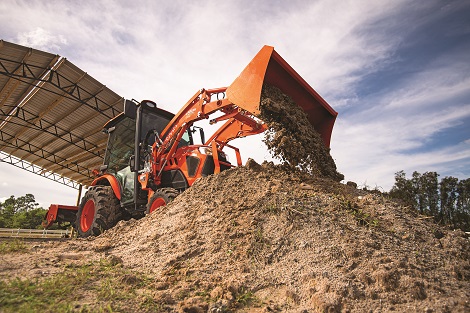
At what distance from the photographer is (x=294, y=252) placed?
10.3 feet

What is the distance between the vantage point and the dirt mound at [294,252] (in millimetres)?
2545

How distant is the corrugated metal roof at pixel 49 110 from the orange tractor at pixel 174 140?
4.79m

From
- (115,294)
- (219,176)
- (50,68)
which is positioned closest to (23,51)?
(50,68)

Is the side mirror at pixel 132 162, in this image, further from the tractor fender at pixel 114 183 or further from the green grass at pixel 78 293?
the green grass at pixel 78 293

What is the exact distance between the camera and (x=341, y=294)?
2553mm

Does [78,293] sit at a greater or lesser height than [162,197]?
lesser

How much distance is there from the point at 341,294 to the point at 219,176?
2.67 m

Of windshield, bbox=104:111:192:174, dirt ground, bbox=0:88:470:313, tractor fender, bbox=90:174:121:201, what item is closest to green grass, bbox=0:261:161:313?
dirt ground, bbox=0:88:470:313

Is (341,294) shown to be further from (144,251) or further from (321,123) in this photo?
(321,123)

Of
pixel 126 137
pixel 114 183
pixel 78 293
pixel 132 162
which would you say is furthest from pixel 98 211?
pixel 78 293

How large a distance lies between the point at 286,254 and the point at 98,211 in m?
4.86

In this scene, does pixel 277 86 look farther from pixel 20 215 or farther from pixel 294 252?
pixel 20 215

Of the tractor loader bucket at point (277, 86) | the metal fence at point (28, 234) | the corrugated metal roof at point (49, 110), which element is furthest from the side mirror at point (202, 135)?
the metal fence at point (28, 234)

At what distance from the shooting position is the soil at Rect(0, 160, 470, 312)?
Answer: 2.55 metres
